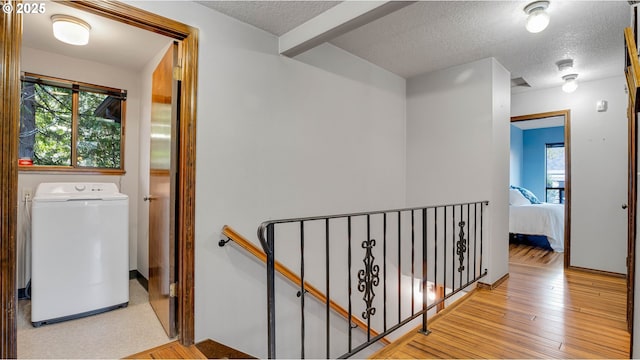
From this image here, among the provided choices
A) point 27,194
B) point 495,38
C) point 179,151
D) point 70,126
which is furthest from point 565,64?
point 27,194

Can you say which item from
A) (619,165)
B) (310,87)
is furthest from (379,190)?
(619,165)

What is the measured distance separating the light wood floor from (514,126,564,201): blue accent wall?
191 inches

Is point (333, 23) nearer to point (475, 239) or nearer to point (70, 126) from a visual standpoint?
point (475, 239)

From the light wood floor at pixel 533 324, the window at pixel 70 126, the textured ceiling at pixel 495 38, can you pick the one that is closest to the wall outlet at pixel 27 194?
the window at pixel 70 126

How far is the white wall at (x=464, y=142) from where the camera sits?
3.16m

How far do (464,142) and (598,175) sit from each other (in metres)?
1.74

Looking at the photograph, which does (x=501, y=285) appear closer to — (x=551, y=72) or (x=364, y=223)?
(x=364, y=223)

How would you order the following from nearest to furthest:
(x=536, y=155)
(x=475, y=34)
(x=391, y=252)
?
1. (x=475, y=34)
2. (x=391, y=252)
3. (x=536, y=155)

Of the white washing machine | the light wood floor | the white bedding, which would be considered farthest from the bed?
the white washing machine

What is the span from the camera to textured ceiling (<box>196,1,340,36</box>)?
209cm

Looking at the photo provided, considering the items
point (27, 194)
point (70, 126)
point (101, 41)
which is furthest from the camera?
point (70, 126)

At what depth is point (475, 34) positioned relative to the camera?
2.60 meters

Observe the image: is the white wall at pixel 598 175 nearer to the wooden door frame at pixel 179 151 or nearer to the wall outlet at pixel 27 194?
the wooden door frame at pixel 179 151

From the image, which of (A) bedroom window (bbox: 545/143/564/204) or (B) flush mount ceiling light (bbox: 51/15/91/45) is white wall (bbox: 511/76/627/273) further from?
(B) flush mount ceiling light (bbox: 51/15/91/45)
